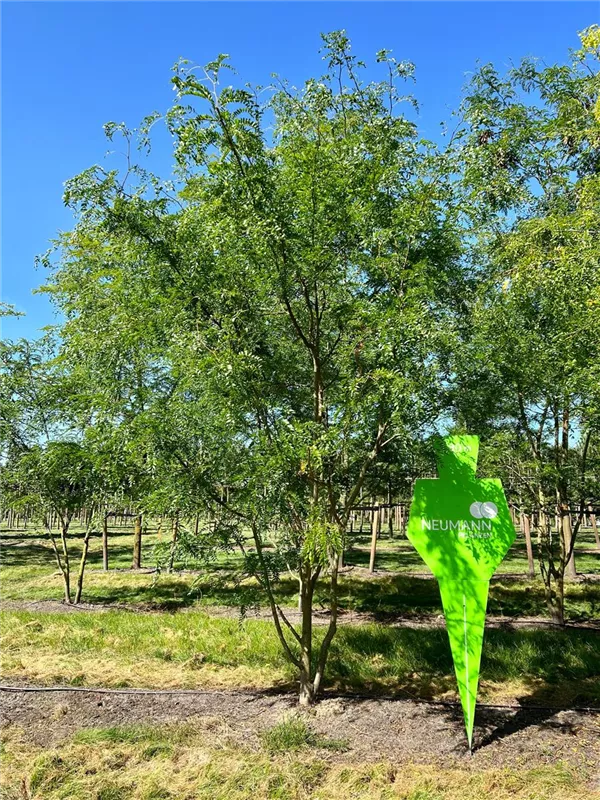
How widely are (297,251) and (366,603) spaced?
28.3 feet

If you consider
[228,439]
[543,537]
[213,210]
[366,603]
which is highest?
[213,210]

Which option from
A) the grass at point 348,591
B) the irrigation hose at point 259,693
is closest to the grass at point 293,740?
the irrigation hose at point 259,693

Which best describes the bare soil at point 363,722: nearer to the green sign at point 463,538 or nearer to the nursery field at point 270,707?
the nursery field at point 270,707

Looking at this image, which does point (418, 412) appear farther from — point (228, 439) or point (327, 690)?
point (327, 690)

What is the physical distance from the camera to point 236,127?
179 inches

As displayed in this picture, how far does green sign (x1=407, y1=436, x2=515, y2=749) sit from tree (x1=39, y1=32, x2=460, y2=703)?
1.79 ft

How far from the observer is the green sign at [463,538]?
4848 millimetres

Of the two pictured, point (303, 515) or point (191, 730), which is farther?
point (303, 515)

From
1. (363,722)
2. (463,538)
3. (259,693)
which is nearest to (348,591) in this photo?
(259,693)

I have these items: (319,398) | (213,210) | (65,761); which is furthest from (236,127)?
(65,761)

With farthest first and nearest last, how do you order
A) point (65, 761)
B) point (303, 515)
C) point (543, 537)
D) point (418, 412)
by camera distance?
point (543, 537), point (303, 515), point (418, 412), point (65, 761)

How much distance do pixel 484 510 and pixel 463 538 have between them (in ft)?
1.05

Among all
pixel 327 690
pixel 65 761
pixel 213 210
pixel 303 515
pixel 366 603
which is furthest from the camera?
pixel 366 603

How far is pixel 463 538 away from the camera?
4914 mm
